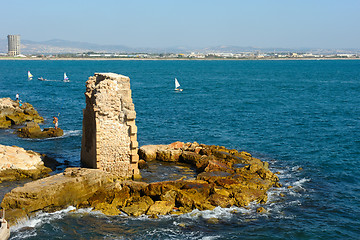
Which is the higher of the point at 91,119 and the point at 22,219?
the point at 91,119

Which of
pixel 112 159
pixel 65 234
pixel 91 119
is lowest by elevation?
pixel 65 234

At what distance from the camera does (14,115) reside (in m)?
40.3

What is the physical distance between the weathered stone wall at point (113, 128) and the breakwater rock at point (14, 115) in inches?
752

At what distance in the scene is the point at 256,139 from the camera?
34.6m

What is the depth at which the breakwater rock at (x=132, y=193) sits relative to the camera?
18422 millimetres

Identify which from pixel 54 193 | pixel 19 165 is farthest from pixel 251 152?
pixel 54 193

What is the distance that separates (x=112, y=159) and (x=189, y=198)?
5005 mm

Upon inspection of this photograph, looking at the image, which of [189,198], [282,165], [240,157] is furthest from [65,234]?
[282,165]

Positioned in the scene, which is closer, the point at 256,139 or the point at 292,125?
the point at 256,139

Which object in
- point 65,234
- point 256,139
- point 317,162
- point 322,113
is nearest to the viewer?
point 65,234

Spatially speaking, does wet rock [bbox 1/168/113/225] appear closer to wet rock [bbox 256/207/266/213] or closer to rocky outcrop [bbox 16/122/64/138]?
wet rock [bbox 256/207/266/213]

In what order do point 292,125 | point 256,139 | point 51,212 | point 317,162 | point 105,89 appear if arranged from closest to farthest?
point 51,212 → point 105,89 → point 317,162 → point 256,139 → point 292,125

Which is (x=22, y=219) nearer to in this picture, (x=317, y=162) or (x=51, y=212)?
(x=51, y=212)

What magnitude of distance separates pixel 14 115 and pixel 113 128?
71.0ft
